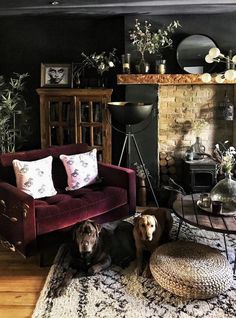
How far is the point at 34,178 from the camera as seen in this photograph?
3217 mm

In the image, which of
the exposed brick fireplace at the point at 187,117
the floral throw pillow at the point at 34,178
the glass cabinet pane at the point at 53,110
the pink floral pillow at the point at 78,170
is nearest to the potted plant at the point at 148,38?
the exposed brick fireplace at the point at 187,117

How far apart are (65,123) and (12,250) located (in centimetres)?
204

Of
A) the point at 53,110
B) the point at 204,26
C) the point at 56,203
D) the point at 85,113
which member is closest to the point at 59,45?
the point at 53,110


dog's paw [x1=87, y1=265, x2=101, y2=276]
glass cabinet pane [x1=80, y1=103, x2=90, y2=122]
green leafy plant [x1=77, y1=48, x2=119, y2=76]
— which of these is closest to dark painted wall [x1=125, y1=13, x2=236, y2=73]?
green leafy plant [x1=77, y1=48, x2=119, y2=76]

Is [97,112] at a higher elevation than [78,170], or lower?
higher

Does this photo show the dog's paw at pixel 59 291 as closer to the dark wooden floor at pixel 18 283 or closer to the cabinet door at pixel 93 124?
the dark wooden floor at pixel 18 283

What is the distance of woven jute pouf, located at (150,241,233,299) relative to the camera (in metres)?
2.28

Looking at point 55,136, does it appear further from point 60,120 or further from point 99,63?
point 99,63

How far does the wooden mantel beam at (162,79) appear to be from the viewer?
4.23 metres

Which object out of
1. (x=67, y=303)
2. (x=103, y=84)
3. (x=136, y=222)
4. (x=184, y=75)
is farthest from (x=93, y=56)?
(x=67, y=303)

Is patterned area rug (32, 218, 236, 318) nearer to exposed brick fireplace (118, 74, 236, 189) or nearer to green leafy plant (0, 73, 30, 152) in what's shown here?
exposed brick fireplace (118, 74, 236, 189)

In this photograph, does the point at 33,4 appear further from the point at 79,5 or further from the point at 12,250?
the point at 12,250

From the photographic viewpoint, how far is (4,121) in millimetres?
4391

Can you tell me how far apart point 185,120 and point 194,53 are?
865 mm
